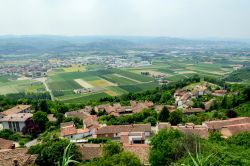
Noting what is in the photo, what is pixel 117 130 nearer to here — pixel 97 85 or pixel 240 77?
pixel 97 85

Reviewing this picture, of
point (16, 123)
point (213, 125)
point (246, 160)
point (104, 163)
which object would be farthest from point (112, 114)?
point (246, 160)

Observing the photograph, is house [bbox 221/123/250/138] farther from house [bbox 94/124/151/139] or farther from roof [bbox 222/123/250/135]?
house [bbox 94/124/151/139]

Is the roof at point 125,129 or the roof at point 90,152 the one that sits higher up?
the roof at point 90,152

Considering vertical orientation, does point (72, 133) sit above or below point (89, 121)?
above

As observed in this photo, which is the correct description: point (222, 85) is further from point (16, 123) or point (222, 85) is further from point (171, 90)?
point (16, 123)

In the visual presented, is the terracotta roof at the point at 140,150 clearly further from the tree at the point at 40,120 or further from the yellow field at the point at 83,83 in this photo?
the yellow field at the point at 83,83

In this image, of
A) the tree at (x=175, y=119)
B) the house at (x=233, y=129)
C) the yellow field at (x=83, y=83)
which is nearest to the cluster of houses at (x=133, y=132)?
the house at (x=233, y=129)

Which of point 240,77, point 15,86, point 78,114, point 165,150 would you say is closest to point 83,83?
point 15,86
